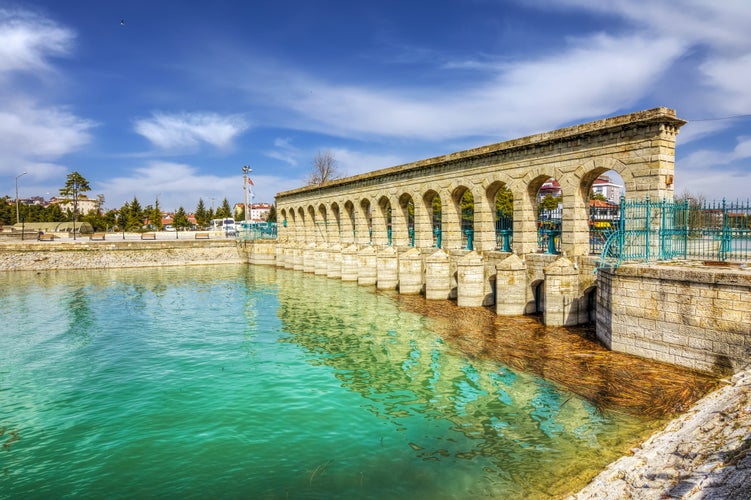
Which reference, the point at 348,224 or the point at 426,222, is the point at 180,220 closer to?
the point at 348,224

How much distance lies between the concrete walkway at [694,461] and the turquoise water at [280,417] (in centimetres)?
62

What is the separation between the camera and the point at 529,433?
27.0 feet

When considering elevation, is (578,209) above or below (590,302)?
above

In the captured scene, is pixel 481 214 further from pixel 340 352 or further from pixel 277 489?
pixel 277 489

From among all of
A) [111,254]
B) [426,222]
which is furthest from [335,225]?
[111,254]

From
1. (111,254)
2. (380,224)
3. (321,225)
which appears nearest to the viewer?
(380,224)

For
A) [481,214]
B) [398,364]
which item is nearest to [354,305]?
[481,214]

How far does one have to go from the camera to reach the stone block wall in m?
9.58

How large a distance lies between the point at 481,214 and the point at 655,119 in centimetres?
859

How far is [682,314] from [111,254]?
4124 cm

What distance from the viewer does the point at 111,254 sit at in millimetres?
39000

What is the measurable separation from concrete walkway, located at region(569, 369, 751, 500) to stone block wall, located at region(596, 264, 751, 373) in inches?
80.5

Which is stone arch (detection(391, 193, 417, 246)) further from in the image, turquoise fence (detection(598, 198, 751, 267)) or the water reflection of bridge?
turquoise fence (detection(598, 198, 751, 267))

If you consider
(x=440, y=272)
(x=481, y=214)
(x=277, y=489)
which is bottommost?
(x=277, y=489)
